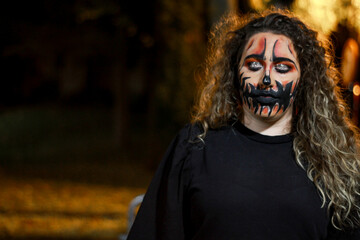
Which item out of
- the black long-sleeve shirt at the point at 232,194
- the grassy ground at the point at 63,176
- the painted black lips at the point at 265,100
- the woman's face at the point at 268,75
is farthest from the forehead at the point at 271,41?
the grassy ground at the point at 63,176

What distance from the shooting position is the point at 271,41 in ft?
7.12

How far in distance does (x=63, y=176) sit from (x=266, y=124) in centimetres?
852

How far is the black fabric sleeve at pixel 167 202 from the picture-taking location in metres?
2.02

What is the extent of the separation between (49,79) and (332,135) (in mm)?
17269

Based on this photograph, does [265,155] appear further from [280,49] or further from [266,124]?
[280,49]

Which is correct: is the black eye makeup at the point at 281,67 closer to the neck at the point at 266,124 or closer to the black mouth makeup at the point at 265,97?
the black mouth makeup at the point at 265,97

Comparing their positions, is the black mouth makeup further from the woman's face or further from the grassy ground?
the grassy ground

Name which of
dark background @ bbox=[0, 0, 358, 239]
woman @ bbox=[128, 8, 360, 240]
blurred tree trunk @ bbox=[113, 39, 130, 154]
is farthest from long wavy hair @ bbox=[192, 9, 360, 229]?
blurred tree trunk @ bbox=[113, 39, 130, 154]

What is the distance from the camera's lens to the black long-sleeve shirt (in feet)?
6.31

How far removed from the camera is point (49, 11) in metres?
12.0

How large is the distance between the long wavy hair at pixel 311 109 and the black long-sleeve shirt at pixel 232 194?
0.22 feet

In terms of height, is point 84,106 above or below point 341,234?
below

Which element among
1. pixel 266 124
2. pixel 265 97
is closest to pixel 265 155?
pixel 266 124

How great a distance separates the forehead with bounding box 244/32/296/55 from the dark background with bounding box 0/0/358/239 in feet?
8.70
